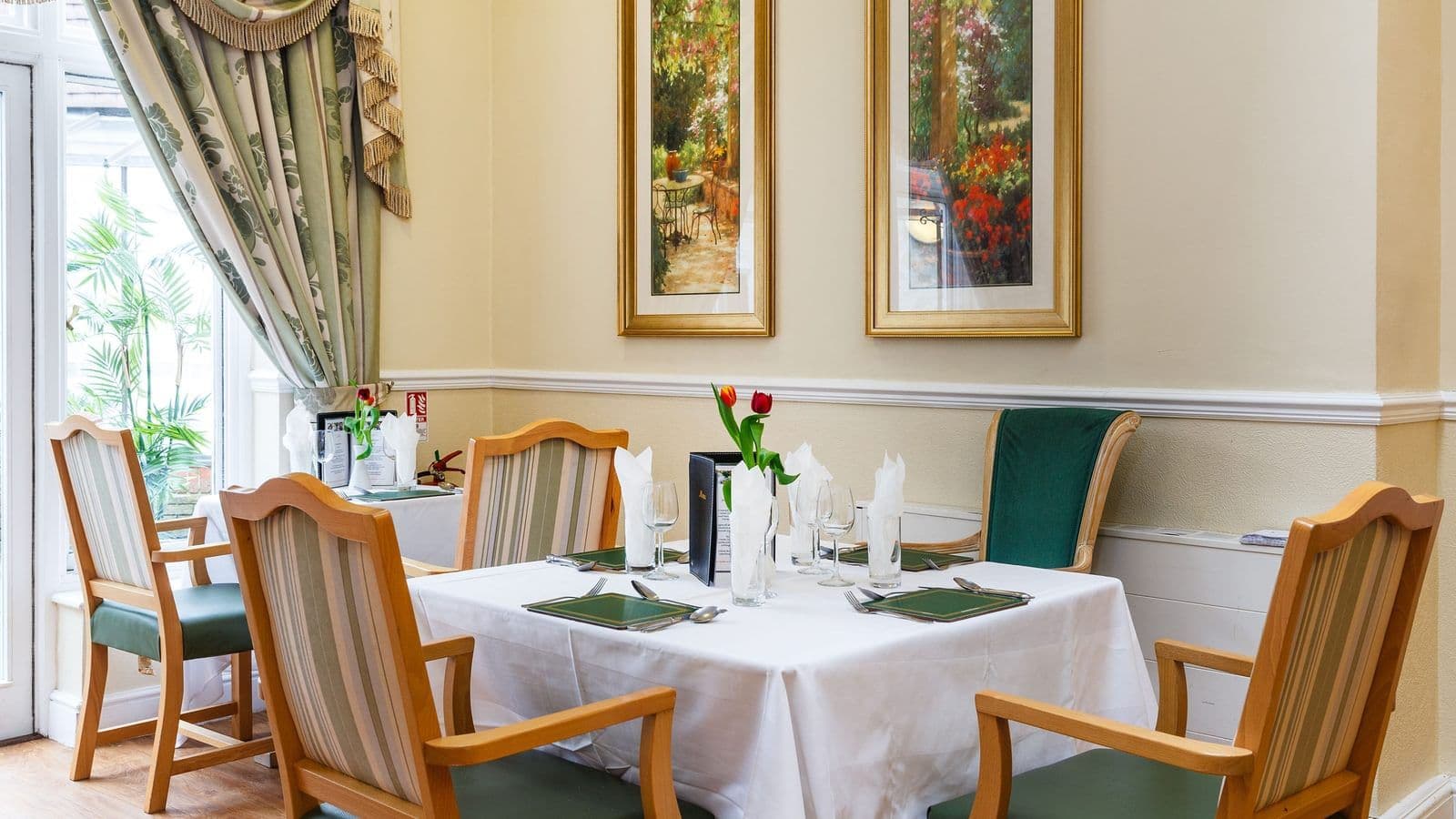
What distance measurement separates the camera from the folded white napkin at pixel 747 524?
7.43 feet

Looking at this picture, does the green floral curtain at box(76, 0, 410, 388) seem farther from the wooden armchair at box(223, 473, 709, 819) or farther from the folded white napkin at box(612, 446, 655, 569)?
the wooden armchair at box(223, 473, 709, 819)

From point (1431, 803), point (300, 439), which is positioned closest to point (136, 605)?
point (300, 439)

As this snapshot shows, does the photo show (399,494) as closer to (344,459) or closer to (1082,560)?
(344,459)

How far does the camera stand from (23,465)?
4.05 m

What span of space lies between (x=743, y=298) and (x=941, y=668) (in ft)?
7.21

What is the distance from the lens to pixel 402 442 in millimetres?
4102

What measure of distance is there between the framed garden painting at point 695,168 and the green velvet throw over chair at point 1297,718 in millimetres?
2269

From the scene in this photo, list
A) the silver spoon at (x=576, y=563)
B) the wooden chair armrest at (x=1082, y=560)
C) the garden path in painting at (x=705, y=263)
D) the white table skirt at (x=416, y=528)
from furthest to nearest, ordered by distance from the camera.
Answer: the garden path in painting at (x=705, y=263)
the white table skirt at (x=416, y=528)
the wooden chair armrest at (x=1082, y=560)
the silver spoon at (x=576, y=563)

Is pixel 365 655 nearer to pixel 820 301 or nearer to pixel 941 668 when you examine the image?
pixel 941 668

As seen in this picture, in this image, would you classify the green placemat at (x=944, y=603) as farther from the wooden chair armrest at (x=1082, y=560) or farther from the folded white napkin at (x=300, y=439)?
the folded white napkin at (x=300, y=439)

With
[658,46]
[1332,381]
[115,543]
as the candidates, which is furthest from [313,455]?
[1332,381]

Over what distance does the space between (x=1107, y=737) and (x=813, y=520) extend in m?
0.86

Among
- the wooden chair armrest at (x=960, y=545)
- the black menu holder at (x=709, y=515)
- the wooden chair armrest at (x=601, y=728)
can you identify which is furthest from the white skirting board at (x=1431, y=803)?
the wooden chair armrest at (x=601, y=728)

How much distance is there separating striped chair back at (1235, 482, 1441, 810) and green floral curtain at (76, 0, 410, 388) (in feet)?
11.4
